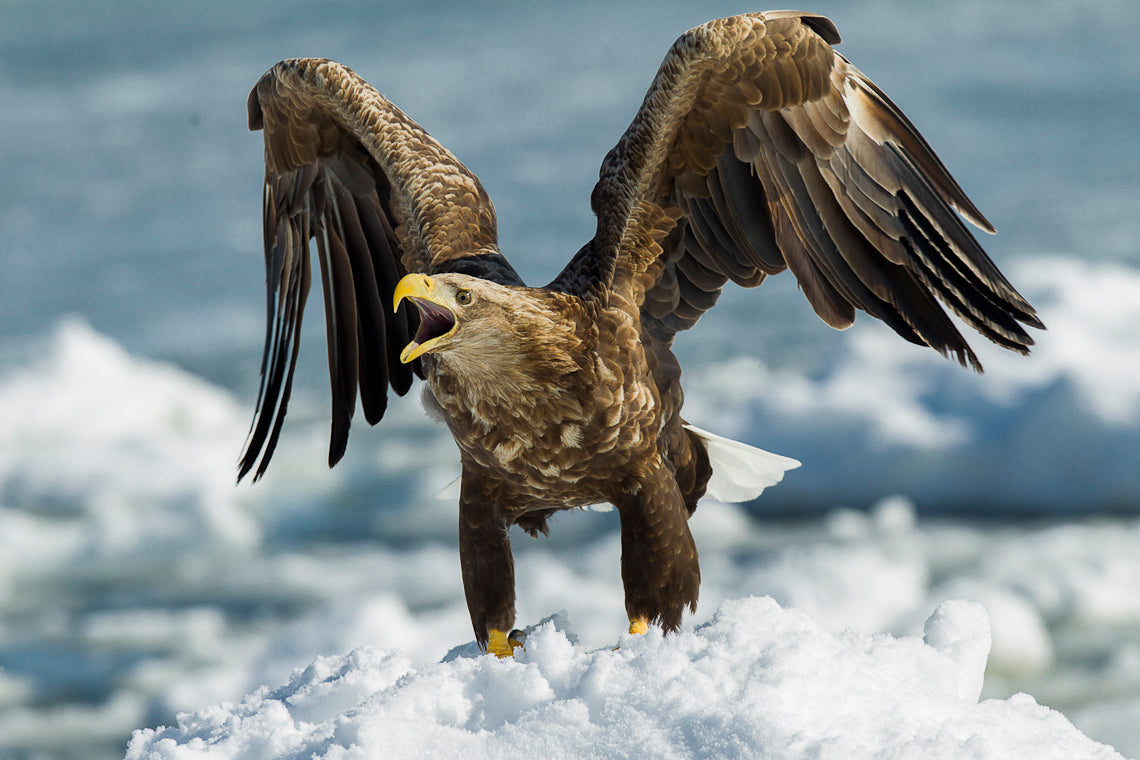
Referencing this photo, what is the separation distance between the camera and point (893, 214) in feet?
15.1

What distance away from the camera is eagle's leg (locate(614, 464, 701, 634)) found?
4508 millimetres

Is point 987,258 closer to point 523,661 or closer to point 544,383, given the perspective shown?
point 544,383

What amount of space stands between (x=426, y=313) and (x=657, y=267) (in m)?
1.13

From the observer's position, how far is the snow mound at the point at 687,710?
3.76 m

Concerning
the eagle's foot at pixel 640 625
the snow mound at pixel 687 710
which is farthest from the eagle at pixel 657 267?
the snow mound at pixel 687 710

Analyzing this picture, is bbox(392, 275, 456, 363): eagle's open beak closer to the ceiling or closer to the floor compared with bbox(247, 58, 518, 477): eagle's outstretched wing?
closer to the floor

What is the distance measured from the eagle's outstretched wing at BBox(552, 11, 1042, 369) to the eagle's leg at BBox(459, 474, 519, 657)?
917 millimetres

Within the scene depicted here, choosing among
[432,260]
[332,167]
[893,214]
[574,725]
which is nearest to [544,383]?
[432,260]

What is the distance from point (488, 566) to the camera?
470cm

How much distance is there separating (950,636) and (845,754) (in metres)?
1.27

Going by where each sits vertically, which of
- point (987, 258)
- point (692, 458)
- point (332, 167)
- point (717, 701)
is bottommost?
point (717, 701)

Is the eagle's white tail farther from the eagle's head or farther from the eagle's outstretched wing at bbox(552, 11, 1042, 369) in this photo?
the eagle's head

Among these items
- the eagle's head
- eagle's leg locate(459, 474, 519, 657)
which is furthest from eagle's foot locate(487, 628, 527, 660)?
the eagle's head

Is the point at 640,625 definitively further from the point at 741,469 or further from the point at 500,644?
the point at 741,469
